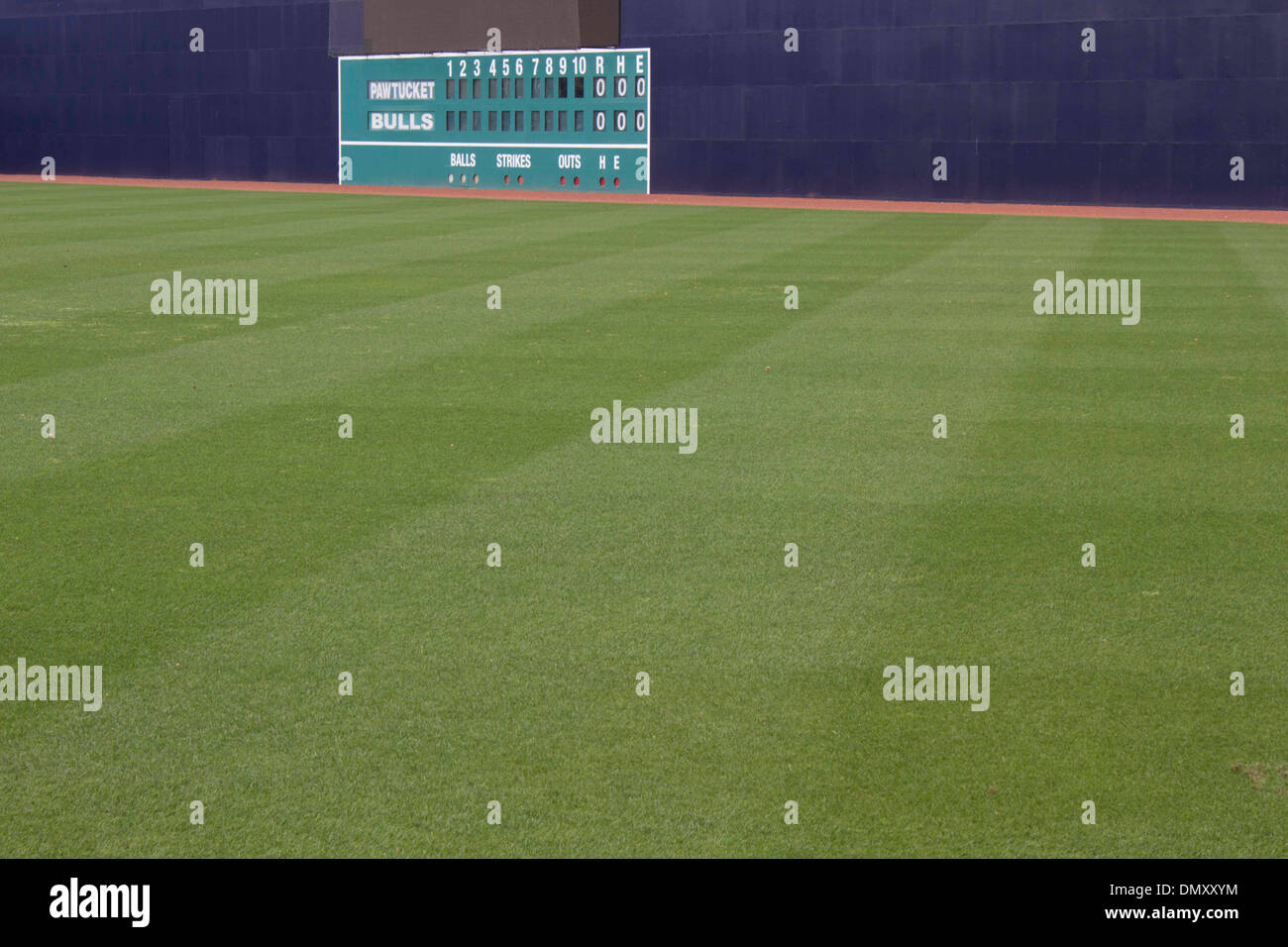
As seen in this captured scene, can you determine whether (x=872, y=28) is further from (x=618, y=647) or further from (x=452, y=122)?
(x=618, y=647)

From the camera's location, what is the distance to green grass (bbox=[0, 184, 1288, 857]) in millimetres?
5523

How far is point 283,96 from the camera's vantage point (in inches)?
1880

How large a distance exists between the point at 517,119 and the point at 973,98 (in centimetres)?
1199

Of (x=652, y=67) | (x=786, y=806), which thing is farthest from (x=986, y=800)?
(x=652, y=67)

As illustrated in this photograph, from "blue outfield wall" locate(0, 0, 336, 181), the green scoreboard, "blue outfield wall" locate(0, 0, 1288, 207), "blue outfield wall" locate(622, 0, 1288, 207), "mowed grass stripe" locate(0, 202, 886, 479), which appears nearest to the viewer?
"mowed grass stripe" locate(0, 202, 886, 479)

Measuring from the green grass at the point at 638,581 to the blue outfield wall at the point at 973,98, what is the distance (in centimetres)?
2087

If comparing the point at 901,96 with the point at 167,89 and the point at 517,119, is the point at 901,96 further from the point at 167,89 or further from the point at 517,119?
the point at 167,89

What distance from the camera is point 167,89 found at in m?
50.2

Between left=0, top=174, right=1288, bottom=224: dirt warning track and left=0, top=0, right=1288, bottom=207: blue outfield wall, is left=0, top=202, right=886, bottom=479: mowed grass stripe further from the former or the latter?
left=0, top=0, right=1288, bottom=207: blue outfield wall

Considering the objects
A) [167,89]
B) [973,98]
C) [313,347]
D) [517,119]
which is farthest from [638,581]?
[167,89]

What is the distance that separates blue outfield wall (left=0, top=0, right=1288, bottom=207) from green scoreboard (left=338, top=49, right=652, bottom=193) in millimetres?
966

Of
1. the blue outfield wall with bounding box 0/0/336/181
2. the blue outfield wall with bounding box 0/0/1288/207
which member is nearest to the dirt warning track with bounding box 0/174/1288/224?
the blue outfield wall with bounding box 0/0/1288/207

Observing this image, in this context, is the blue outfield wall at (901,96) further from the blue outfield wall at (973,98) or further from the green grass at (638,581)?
the green grass at (638,581)

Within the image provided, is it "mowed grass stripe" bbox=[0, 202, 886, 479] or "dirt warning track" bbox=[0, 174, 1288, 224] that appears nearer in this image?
"mowed grass stripe" bbox=[0, 202, 886, 479]
